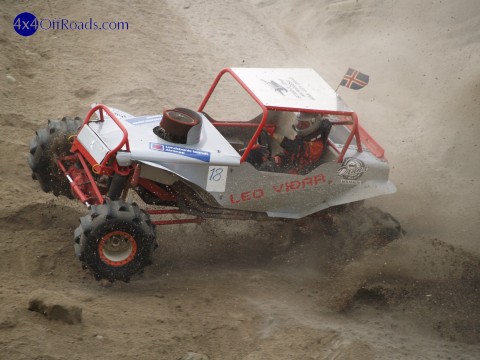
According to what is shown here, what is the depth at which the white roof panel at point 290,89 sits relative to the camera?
6.59 meters

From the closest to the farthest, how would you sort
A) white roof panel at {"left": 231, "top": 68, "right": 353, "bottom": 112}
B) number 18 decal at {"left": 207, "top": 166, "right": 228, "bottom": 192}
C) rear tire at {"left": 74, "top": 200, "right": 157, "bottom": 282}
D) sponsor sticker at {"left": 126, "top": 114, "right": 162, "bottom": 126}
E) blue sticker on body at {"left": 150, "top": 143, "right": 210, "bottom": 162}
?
1. rear tire at {"left": 74, "top": 200, "right": 157, "bottom": 282}
2. blue sticker on body at {"left": 150, "top": 143, "right": 210, "bottom": 162}
3. number 18 decal at {"left": 207, "top": 166, "right": 228, "bottom": 192}
4. white roof panel at {"left": 231, "top": 68, "right": 353, "bottom": 112}
5. sponsor sticker at {"left": 126, "top": 114, "right": 162, "bottom": 126}

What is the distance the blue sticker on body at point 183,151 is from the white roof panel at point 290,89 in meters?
0.77

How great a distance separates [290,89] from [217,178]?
1235 millimetres

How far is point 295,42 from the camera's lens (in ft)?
45.0

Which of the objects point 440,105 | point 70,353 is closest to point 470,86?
point 440,105

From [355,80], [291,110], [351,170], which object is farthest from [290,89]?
[351,170]

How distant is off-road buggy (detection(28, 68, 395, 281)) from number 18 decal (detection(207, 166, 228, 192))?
0.01 metres

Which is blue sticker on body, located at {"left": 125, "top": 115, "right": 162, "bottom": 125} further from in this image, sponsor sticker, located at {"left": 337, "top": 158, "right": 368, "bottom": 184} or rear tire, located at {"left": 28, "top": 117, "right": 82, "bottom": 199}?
sponsor sticker, located at {"left": 337, "top": 158, "right": 368, "bottom": 184}

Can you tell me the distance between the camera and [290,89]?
687cm

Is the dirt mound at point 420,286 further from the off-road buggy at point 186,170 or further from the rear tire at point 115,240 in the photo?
the rear tire at point 115,240

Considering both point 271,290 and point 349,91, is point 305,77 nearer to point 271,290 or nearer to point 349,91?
point 271,290

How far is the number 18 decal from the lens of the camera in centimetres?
639

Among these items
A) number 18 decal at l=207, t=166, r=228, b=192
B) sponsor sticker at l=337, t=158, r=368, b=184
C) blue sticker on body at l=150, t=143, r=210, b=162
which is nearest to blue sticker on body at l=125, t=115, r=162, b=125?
blue sticker on body at l=150, t=143, r=210, b=162

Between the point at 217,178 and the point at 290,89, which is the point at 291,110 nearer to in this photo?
the point at 290,89
